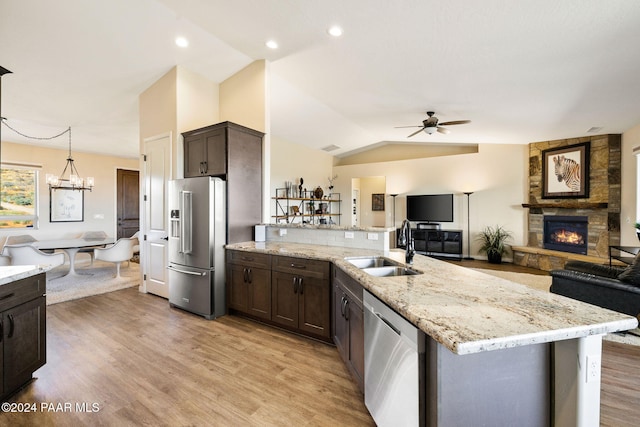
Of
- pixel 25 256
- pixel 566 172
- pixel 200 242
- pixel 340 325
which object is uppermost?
pixel 566 172

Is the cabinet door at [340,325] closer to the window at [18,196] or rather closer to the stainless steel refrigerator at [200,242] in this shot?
the stainless steel refrigerator at [200,242]

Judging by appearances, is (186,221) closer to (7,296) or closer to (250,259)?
(250,259)

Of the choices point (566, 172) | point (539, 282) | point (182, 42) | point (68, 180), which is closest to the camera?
point (182, 42)

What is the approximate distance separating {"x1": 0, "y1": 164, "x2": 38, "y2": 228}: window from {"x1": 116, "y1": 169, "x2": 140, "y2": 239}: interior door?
5.50 ft

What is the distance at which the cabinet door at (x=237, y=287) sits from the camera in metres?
3.27

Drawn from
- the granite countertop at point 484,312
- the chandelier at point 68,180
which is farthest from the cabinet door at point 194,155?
the chandelier at point 68,180

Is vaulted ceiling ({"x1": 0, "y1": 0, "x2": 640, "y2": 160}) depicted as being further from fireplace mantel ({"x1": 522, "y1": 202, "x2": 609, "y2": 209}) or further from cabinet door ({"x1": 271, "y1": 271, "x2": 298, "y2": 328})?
cabinet door ({"x1": 271, "y1": 271, "x2": 298, "y2": 328})

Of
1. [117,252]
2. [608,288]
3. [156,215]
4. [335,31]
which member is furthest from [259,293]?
[117,252]

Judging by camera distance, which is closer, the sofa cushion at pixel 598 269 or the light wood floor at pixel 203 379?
→ the light wood floor at pixel 203 379

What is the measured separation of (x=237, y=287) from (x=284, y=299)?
753 millimetres

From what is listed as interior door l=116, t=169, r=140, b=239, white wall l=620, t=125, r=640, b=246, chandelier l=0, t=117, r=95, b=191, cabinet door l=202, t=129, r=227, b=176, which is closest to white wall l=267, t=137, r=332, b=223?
cabinet door l=202, t=129, r=227, b=176

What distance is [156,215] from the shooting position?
4.20 metres

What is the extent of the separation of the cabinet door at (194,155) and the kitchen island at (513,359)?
11.0 feet

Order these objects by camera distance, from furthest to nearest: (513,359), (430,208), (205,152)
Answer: (430,208) < (205,152) < (513,359)
